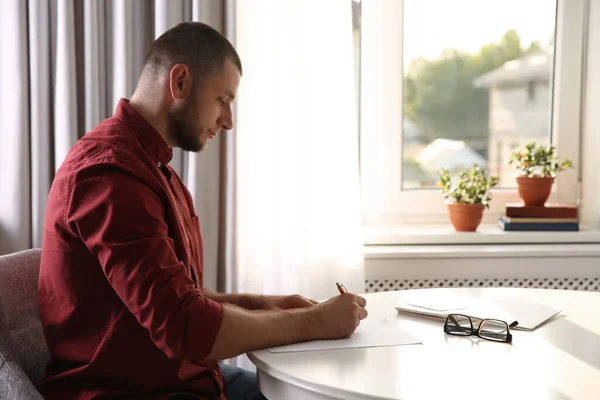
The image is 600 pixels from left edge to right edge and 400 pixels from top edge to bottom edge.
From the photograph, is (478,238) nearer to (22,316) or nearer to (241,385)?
(241,385)

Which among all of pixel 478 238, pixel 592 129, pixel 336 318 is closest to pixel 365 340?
pixel 336 318

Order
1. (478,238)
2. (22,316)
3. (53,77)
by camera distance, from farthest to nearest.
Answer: (478,238) < (53,77) < (22,316)

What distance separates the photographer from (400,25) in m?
2.83

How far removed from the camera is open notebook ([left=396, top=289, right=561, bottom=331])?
158 centimetres

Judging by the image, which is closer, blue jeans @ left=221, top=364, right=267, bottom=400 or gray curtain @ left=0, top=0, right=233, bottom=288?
blue jeans @ left=221, top=364, right=267, bottom=400

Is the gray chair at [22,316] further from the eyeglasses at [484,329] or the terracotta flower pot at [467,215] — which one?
the terracotta flower pot at [467,215]

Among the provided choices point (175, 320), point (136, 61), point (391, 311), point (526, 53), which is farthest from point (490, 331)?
point (526, 53)

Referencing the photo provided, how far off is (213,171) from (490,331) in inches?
50.9

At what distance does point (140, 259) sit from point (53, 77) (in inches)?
52.1

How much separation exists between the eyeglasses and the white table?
19 mm

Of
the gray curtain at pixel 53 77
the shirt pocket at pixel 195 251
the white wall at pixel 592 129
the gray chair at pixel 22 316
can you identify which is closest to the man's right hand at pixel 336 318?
the shirt pocket at pixel 195 251

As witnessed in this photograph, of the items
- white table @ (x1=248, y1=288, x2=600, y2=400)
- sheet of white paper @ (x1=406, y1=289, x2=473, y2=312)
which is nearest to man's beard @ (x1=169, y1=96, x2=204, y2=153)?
white table @ (x1=248, y1=288, x2=600, y2=400)

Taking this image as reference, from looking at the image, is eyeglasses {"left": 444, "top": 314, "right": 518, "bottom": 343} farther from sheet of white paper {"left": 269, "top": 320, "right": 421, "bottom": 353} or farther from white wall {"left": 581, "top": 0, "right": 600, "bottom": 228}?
white wall {"left": 581, "top": 0, "right": 600, "bottom": 228}

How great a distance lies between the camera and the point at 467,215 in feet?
8.91
